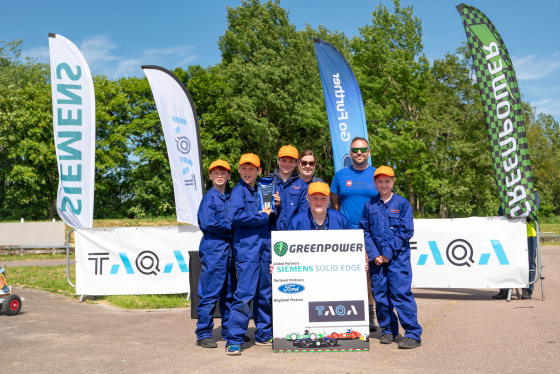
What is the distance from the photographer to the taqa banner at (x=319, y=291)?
5.37m

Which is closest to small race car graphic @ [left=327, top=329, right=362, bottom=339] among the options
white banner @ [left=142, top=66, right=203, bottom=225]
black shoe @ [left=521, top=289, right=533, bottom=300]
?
black shoe @ [left=521, top=289, right=533, bottom=300]

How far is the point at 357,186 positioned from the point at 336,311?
171 cm

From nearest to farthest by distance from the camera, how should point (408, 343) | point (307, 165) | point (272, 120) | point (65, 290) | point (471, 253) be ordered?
point (408, 343) → point (307, 165) → point (471, 253) → point (65, 290) → point (272, 120)

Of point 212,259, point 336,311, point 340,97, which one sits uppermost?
point 340,97

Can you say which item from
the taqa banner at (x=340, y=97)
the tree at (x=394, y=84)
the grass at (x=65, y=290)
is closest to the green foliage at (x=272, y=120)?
the tree at (x=394, y=84)

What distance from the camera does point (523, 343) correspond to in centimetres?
546

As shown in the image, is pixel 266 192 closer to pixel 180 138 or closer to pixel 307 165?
pixel 307 165

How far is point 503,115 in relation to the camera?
8.86 metres

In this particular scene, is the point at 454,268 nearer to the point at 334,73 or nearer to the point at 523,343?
the point at 523,343

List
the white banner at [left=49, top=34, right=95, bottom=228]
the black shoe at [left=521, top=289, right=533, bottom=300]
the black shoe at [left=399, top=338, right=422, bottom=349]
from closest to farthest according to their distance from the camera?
the black shoe at [left=399, top=338, right=422, bottom=349]
the black shoe at [left=521, top=289, right=533, bottom=300]
the white banner at [left=49, top=34, right=95, bottom=228]

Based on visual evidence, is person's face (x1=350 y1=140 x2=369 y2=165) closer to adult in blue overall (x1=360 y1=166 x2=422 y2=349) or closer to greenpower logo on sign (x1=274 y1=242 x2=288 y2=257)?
adult in blue overall (x1=360 y1=166 x2=422 y2=349)

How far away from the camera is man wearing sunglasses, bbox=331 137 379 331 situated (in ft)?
20.9

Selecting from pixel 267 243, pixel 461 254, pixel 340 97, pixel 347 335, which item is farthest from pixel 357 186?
pixel 340 97

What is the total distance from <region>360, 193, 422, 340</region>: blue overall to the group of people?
0.01 m
